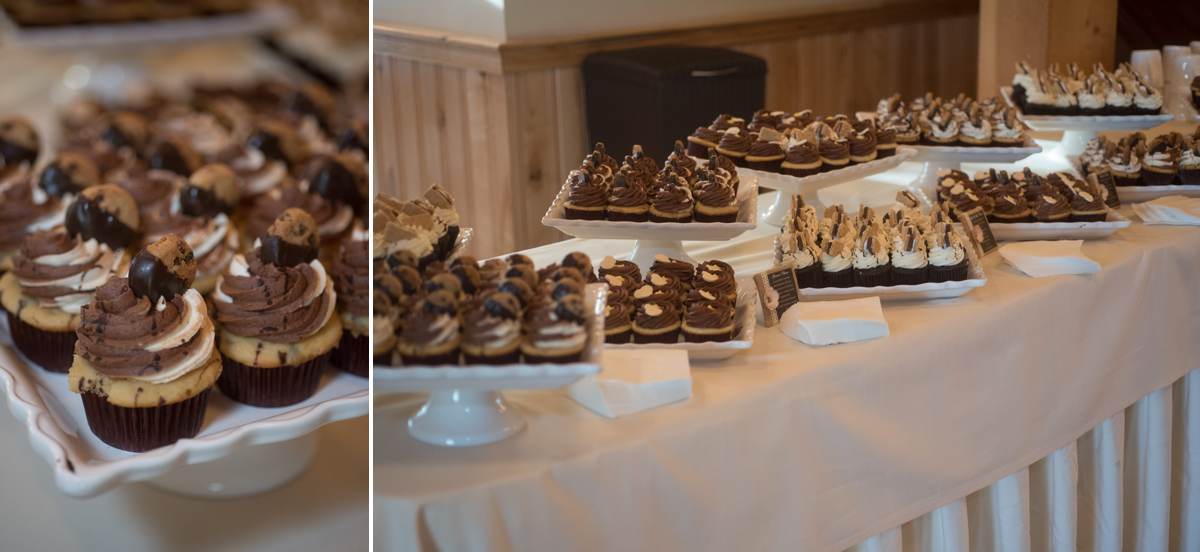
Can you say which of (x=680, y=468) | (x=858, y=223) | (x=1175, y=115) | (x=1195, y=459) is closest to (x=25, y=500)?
(x=680, y=468)

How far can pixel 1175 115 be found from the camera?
316 cm

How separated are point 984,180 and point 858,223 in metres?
0.48

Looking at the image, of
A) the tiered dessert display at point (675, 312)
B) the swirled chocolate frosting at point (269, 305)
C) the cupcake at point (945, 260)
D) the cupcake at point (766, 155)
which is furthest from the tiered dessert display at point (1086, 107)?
the swirled chocolate frosting at point (269, 305)

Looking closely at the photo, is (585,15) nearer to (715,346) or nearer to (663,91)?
(663,91)

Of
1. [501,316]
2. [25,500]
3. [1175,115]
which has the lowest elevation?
[25,500]

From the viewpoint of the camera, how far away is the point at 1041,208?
2.07 metres

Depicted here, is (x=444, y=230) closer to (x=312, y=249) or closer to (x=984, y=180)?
(x=312, y=249)

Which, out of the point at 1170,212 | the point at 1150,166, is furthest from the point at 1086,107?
the point at 1170,212

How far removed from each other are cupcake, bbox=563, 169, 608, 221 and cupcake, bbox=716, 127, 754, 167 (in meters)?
0.46

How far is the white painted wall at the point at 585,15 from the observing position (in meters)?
3.27

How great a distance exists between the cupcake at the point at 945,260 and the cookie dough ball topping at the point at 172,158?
147cm

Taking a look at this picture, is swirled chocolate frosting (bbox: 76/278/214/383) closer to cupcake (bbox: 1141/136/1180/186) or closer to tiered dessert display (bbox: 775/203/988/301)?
tiered dessert display (bbox: 775/203/988/301)

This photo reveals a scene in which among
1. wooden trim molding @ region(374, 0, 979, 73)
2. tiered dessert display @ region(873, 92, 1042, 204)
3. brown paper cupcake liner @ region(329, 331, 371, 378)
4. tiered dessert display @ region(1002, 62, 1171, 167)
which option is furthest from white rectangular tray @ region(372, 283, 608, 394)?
tiered dessert display @ region(1002, 62, 1171, 167)

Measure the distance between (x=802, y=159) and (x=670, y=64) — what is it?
119 cm
